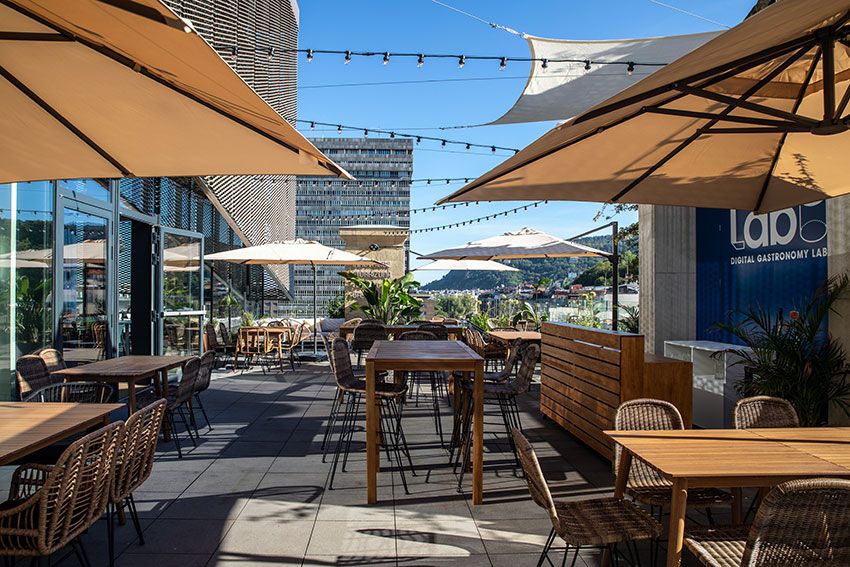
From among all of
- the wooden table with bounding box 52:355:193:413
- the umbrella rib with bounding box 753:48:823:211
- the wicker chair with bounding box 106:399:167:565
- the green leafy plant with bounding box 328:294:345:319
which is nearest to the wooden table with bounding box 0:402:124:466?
the wicker chair with bounding box 106:399:167:565

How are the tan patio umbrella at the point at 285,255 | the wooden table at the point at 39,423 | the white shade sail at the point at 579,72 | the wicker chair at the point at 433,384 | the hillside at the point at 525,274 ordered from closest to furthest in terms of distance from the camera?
the wooden table at the point at 39,423
the wicker chair at the point at 433,384
the white shade sail at the point at 579,72
the tan patio umbrella at the point at 285,255
the hillside at the point at 525,274

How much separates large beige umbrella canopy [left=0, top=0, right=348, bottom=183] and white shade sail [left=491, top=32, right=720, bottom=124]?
6457 mm

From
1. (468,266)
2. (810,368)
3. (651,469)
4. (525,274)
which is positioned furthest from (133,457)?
Result: (525,274)

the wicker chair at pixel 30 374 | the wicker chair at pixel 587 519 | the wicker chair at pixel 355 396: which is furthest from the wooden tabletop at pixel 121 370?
the wicker chair at pixel 587 519

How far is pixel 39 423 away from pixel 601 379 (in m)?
4.26

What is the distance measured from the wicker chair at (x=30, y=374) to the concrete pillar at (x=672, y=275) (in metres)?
6.92

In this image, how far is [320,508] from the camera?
4191mm

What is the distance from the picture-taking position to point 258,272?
58.9ft

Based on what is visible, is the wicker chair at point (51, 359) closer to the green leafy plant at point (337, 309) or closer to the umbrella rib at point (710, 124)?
the umbrella rib at point (710, 124)

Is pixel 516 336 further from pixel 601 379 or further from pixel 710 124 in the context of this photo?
pixel 710 124

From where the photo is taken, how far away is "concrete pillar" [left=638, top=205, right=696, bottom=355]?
26.0ft

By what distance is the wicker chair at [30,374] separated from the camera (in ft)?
15.8

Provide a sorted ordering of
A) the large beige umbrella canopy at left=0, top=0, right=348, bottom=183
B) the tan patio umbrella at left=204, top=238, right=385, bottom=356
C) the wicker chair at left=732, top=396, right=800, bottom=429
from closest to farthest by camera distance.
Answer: the large beige umbrella canopy at left=0, top=0, right=348, bottom=183 < the wicker chair at left=732, top=396, right=800, bottom=429 < the tan patio umbrella at left=204, top=238, right=385, bottom=356

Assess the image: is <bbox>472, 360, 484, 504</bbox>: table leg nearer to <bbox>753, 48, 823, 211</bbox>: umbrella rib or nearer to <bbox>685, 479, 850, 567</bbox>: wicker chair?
<bbox>685, 479, 850, 567</bbox>: wicker chair
